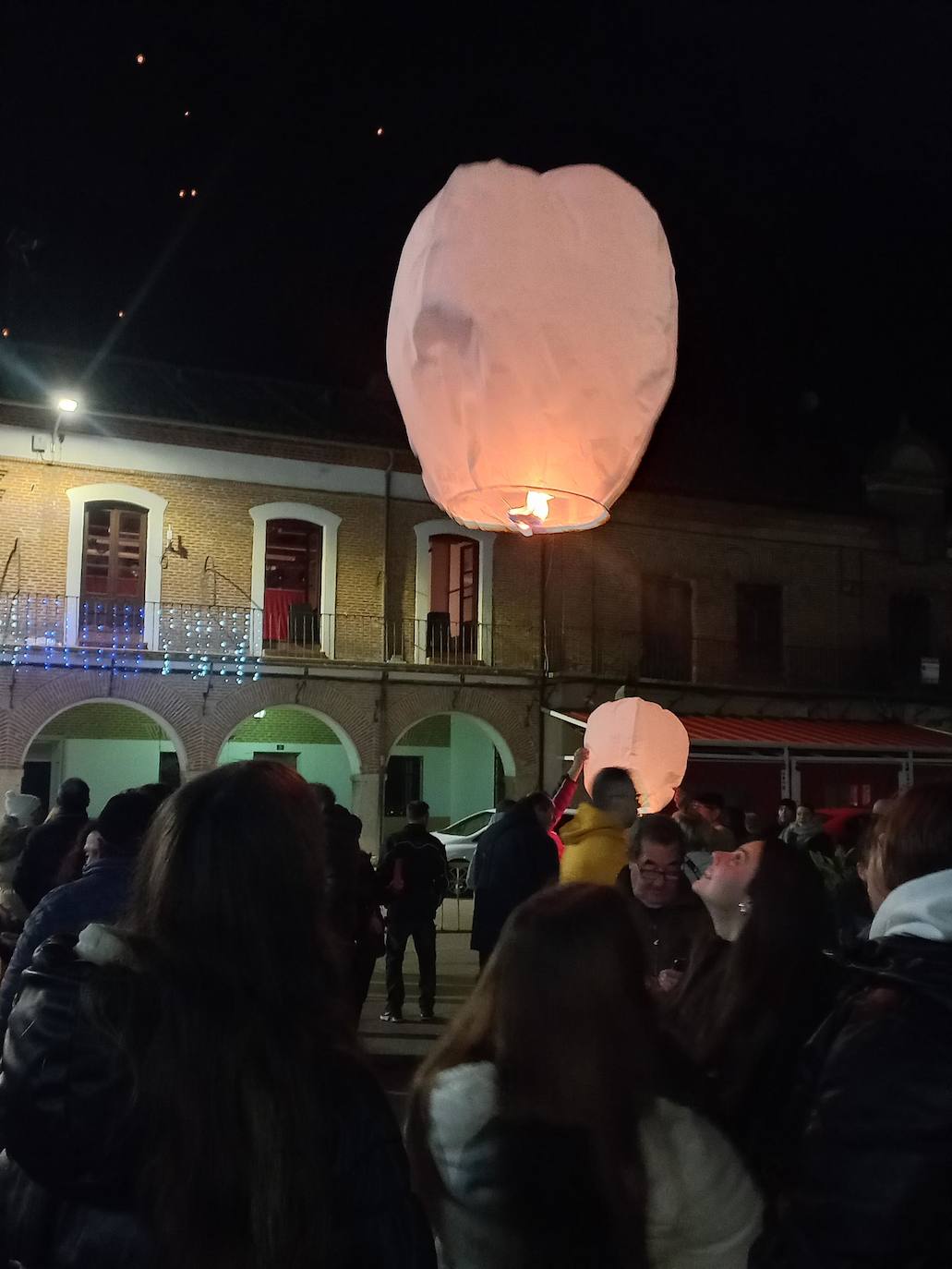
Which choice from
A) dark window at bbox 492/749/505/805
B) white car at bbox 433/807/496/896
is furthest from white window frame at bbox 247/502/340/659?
dark window at bbox 492/749/505/805

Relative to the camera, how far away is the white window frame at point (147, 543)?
1769 cm

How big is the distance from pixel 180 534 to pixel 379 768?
5184 mm

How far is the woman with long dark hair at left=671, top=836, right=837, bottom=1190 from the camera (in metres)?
2.43

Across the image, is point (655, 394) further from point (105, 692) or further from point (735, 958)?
point (105, 692)

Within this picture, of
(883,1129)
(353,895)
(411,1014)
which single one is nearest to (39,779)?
(411,1014)

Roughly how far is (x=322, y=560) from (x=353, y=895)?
13597mm

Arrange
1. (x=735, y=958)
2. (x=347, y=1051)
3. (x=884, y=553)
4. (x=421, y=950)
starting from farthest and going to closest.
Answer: (x=884, y=553) < (x=421, y=950) < (x=735, y=958) < (x=347, y=1051)

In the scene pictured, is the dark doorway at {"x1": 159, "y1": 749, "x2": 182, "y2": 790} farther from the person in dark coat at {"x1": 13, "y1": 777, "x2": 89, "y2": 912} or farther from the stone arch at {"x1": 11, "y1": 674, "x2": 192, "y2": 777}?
the person in dark coat at {"x1": 13, "y1": 777, "x2": 89, "y2": 912}

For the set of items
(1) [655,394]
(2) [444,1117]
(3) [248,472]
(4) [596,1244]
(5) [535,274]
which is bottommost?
(4) [596,1244]

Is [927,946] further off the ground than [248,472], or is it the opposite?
[248,472]

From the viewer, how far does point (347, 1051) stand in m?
1.64

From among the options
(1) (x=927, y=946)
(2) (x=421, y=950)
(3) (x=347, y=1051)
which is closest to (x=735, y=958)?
(1) (x=927, y=946)

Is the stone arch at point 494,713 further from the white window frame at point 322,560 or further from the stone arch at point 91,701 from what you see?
the stone arch at point 91,701

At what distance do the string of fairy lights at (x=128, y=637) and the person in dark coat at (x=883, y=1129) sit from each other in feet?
55.7
